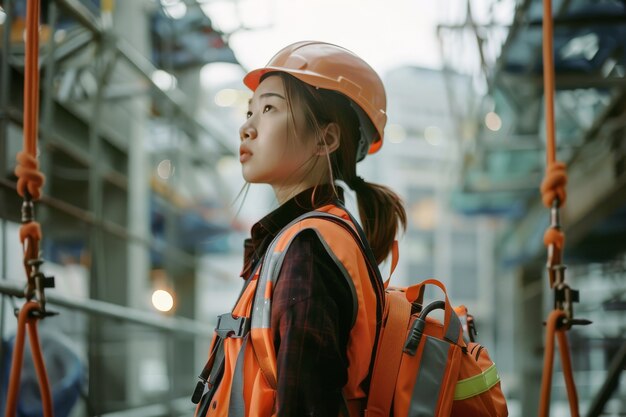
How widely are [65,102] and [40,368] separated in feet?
20.5

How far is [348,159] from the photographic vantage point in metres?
2.19

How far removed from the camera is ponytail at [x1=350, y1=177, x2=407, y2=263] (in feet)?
7.36

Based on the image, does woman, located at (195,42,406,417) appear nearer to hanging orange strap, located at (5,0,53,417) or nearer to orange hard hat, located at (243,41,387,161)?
orange hard hat, located at (243,41,387,161)

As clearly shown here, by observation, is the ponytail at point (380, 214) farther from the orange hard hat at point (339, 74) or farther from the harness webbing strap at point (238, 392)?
the harness webbing strap at point (238, 392)

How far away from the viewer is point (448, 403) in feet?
6.25

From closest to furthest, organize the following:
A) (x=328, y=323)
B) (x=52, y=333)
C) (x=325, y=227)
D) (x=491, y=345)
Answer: (x=328, y=323), (x=325, y=227), (x=52, y=333), (x=491, y=345)

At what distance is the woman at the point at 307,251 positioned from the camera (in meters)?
1.69

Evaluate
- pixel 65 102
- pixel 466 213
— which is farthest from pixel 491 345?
pixel 65 102

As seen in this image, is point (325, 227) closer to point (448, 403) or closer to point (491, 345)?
point (448, 403)

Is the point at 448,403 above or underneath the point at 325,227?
underneath

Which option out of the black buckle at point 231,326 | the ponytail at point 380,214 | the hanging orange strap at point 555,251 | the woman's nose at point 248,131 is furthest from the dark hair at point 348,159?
the hanging orange strap at point 555,251

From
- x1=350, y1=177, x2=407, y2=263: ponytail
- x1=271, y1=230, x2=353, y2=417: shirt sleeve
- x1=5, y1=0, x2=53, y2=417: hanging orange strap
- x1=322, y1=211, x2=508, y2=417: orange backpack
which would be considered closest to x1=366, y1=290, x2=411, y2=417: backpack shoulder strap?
x1=322, y1=211, x2=508, y2=417: orange backpack

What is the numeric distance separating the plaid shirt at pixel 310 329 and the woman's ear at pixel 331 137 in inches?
14.8

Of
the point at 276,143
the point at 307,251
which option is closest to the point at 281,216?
the point at 276,143
